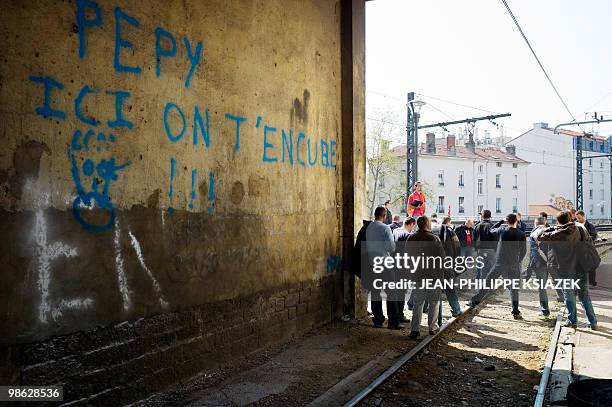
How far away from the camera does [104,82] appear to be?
182 inches

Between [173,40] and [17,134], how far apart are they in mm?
2061

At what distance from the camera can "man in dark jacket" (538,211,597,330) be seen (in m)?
8.70

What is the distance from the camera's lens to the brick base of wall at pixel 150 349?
415 cm

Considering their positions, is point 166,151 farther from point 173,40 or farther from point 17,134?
point 17,134

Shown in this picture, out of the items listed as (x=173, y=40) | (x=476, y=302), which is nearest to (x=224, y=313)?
(x=173, y=40)

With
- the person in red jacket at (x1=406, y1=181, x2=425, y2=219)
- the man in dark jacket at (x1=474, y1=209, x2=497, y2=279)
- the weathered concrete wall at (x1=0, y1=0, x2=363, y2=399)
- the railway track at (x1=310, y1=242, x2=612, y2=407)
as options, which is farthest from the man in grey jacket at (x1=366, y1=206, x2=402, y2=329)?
the man in dark jacket at (x1=474, y1=209, x2=497, y2=279)

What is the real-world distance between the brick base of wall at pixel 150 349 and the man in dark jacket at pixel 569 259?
4627mm

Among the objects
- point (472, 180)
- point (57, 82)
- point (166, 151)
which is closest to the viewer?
point (57, 82)

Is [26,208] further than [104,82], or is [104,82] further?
[104,82]

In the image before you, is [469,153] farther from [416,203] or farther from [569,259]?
[569,259]

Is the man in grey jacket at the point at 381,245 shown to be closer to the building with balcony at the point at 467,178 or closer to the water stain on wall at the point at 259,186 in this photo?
the water stain on wall at the point at 259,186

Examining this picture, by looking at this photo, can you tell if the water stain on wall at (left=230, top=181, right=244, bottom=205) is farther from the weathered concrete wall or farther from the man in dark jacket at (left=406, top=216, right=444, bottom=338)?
the man in dark jacket at (left=406, top=216, right=444, bottom=338)

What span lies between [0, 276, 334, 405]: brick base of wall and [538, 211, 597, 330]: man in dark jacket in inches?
182

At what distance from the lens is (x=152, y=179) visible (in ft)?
16.9
